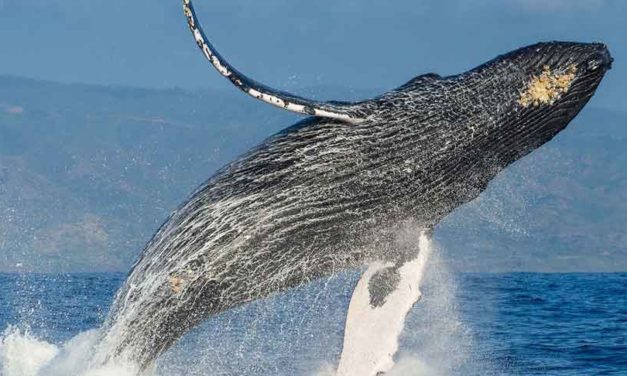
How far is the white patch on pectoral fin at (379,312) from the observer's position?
12242mm

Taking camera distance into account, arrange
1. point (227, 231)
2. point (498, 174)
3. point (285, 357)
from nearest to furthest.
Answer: point (227, 231), point (498, 174), point (285, 357)

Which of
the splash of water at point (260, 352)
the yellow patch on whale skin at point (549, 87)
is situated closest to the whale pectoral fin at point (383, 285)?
the splash of water at point (260, 352)

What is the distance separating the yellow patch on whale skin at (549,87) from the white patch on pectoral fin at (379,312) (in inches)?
66.3

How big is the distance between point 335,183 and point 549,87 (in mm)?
2199

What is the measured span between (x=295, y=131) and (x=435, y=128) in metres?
1.24

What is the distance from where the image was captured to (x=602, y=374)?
1808 cm

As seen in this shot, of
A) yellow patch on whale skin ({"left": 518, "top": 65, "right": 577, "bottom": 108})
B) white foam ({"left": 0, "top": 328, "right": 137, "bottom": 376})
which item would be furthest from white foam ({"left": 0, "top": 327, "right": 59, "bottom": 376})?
yellow patch on whale skin ({"left": 518, "top": 65, "right": 577, "bottom": 108})

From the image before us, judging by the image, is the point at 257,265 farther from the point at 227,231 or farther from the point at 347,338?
the point at 347,338

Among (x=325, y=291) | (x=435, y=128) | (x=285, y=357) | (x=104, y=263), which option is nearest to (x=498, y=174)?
(x=435, y=128)

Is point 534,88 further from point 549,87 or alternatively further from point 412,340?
point 412,340

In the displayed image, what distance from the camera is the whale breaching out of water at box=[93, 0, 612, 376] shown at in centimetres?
1120

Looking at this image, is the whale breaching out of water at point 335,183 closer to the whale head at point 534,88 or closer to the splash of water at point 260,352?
the whale head at point 534,88

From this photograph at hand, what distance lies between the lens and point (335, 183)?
11.2 meters

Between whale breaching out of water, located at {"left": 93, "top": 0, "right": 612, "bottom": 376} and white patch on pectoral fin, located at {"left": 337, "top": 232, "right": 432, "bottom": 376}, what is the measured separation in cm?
40
